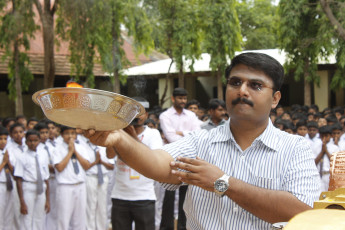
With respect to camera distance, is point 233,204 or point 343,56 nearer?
point 233,204

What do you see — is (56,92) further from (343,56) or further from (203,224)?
(343,56)

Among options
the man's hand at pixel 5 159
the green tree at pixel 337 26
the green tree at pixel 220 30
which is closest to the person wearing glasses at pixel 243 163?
the man's hand at pixel 5 159

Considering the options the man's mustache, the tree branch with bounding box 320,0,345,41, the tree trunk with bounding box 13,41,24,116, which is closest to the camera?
the man's mustache

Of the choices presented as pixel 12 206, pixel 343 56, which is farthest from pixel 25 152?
pixel 343 56

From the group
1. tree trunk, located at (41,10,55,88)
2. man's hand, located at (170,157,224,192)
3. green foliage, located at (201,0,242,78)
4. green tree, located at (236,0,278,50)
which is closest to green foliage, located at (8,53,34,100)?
tree trunk, located at (41,10,55,88)

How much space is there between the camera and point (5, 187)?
6.35 meters

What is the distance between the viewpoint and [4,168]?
631cm

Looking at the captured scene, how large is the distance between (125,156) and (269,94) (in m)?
0.76

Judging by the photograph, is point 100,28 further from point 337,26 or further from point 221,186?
point 221,186

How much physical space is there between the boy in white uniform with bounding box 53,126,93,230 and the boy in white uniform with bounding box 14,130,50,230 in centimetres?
24

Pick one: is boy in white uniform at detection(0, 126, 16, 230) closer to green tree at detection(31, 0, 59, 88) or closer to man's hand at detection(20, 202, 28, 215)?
man's hand at detection(20, 202, 28, 215)

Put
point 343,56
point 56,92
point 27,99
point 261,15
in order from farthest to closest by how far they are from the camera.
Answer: point 261,15
point 27,99
point 343,56
point 56,92

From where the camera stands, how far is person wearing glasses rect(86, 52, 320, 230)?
2.02m

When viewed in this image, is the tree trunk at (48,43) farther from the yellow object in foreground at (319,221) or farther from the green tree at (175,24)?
the yellow object in foreground at (319,221)
